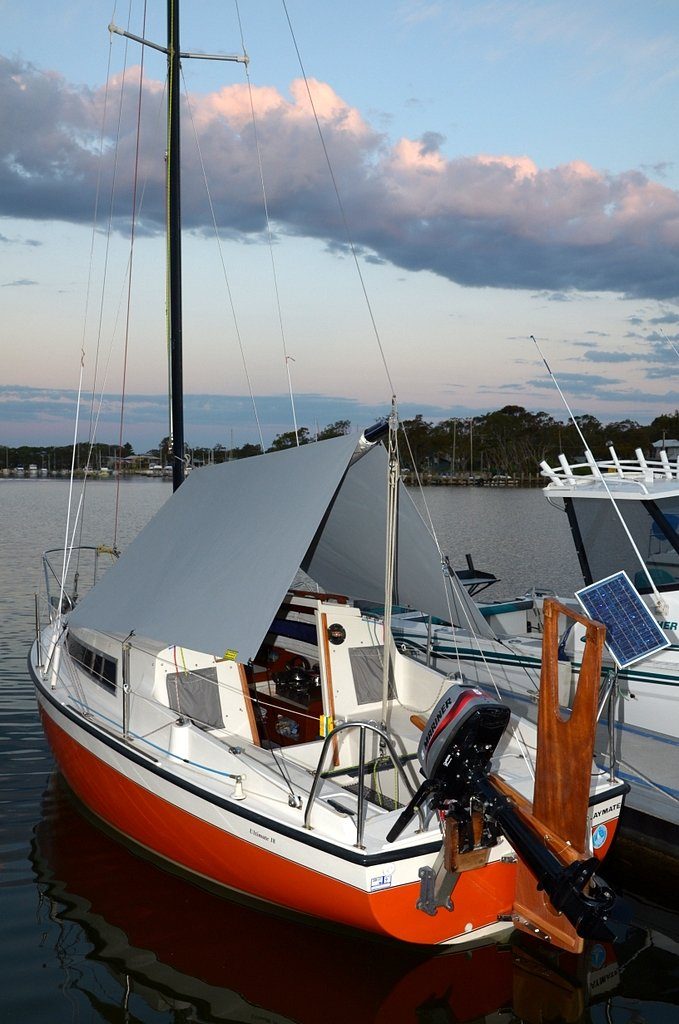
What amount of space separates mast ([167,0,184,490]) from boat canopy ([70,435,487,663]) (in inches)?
102

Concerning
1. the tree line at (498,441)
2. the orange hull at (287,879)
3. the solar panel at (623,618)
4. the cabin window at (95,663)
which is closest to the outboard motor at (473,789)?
the orange hull at (287,879)

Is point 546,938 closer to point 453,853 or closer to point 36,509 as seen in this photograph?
point 453,853

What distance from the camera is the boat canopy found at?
5.78 meters

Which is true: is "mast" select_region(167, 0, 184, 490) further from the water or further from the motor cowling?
the motor cowling

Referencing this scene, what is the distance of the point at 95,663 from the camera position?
801 cm

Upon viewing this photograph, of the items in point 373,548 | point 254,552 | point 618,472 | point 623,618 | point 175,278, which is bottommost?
point 623,618

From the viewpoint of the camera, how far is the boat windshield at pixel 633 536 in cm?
938

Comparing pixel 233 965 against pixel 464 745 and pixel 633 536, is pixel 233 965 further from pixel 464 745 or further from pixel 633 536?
pixel 633 536

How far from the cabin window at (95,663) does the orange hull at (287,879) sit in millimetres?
713

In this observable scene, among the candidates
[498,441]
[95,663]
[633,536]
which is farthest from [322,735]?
[498,441]

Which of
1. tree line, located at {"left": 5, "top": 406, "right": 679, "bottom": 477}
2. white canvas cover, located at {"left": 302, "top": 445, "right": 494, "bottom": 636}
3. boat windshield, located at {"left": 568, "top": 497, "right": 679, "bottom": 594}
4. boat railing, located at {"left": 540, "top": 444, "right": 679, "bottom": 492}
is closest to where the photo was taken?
white canvas cover, located at {"left": 302, "top": 445, "right": 494, "bottom": 636}

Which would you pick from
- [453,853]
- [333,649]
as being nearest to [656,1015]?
[453,853]

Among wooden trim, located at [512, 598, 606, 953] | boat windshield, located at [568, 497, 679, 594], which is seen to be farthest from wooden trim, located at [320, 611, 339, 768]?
boat windshield, located at [568, 497, 679, 594]

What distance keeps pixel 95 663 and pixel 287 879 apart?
3316 mm
